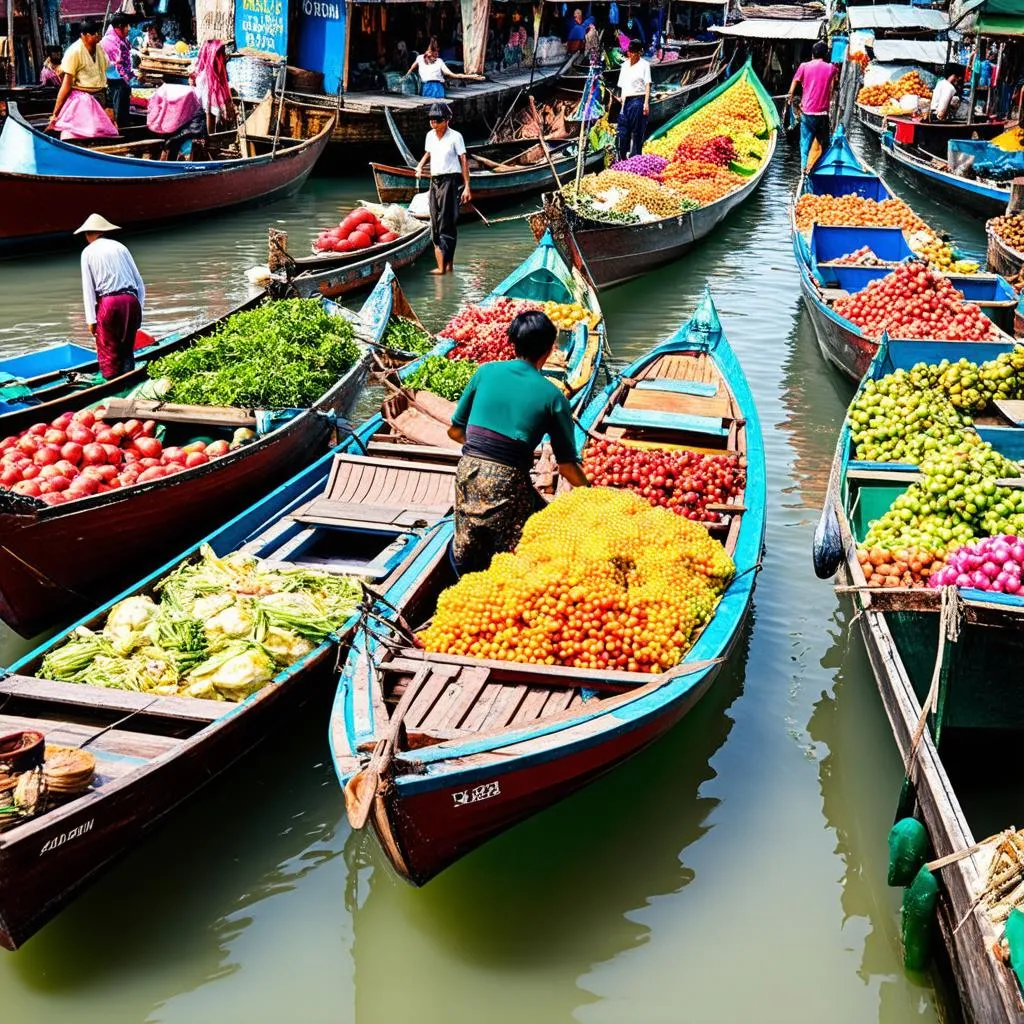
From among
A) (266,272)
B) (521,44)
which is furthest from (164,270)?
(521,44)

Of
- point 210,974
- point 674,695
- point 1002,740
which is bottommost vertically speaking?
point 210,974

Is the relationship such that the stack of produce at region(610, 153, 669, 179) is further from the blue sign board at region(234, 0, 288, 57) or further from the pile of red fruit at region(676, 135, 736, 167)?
the blue sign board at region(234, 0, 288, 57)

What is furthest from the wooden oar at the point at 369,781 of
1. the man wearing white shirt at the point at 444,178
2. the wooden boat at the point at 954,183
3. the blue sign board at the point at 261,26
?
the blue sign board at the point at 261,26

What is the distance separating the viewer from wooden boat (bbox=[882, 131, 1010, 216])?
15961mm

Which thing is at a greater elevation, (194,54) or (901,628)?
(194,54)

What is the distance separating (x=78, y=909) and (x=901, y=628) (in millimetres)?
3917

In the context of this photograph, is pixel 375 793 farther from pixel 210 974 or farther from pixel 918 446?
pixel 918 446

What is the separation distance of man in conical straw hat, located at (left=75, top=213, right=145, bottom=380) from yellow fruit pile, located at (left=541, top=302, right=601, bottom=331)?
141 inches

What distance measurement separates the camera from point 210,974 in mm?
4391

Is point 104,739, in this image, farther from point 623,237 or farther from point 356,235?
point 623,237

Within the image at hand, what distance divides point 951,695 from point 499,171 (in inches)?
563

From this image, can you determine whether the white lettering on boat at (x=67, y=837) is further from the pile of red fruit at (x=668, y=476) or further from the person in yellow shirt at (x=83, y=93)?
the person in yellow shirt at (x=83, y=93)

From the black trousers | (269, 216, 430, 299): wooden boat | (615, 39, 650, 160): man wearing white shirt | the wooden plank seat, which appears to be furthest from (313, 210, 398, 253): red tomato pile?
the wooden plank seat

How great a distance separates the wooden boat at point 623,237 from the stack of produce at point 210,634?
20.6ft
